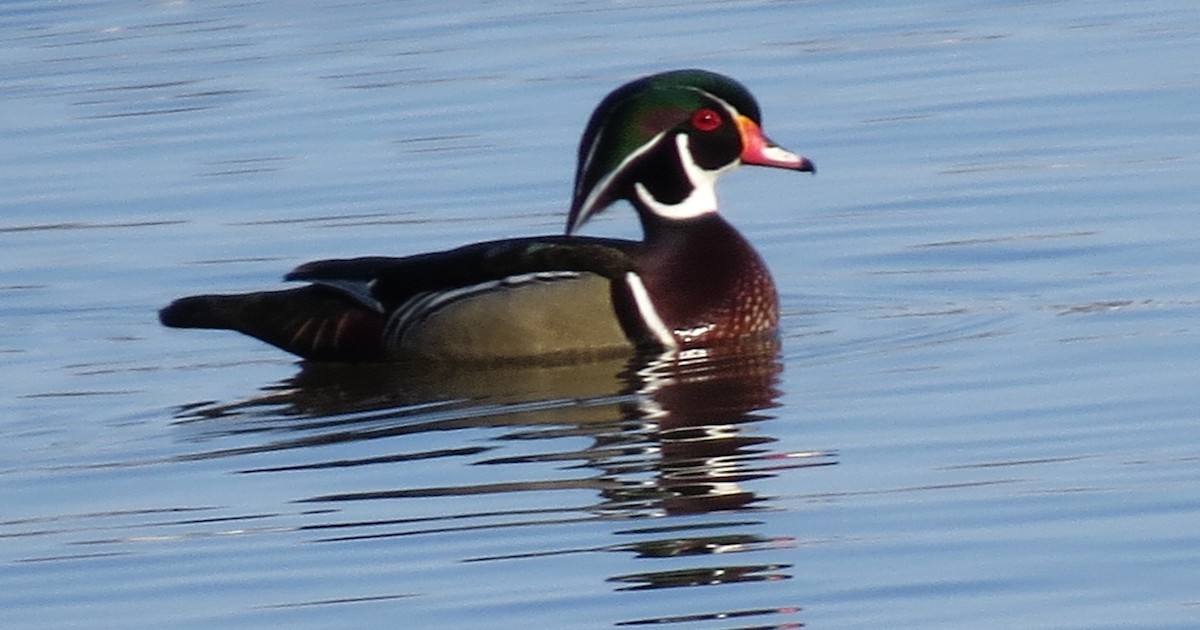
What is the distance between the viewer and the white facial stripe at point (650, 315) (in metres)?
11.0

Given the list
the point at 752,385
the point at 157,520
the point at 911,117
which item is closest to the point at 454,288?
the point at 752,385

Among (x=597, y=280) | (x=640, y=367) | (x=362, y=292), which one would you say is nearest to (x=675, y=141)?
(x=597, y=280)

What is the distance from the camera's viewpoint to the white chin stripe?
37.9 ft

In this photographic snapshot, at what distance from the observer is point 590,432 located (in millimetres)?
9508

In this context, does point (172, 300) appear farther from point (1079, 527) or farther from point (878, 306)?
point (1079, 527)

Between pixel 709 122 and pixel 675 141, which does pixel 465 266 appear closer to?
pixel 675 141

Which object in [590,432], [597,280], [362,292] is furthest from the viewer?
[362,292]

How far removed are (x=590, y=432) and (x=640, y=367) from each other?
1.24 metres

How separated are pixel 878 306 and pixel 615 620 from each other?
458cm

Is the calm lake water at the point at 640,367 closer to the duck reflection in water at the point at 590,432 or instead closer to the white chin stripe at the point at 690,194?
the duck reflection in water at the point at 590,432

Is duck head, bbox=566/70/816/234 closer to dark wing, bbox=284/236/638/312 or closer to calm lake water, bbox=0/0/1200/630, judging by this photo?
dark wing, bbox=284/236/638/312

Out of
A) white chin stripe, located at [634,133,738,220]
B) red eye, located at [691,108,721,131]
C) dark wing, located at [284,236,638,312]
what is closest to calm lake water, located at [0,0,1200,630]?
dark wing, located at [284,236,638,312]

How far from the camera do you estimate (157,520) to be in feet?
27.7

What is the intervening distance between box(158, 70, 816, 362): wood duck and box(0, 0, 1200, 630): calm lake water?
187 mm
